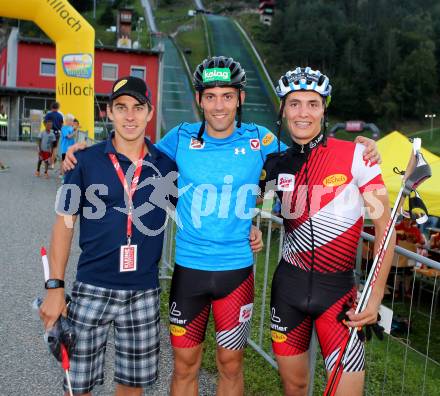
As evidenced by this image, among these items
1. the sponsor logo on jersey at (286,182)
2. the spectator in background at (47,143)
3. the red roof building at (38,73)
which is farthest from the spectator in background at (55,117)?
the red roof building at (38,73)

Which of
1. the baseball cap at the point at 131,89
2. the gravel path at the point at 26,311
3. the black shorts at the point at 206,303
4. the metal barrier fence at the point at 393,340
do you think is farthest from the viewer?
the gravel path at the point at 26,311

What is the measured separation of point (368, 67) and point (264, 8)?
26.4 metres

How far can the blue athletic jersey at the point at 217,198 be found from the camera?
3096 millimetres

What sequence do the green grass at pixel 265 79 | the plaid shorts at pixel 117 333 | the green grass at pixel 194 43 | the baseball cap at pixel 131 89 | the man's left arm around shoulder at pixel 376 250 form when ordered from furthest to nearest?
1. the green grass at pixel 194 43
2. the green grass at pixel 265 79
3. the baseball cap at pixel 131 89
4. the plaid shorts at pixel 117 333
5. the man's left arm around shoulder at pixel 376 250

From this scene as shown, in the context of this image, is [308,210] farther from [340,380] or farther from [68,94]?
[68,94]

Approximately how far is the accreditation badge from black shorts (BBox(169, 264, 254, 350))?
0.38 metres

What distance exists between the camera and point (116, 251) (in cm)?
285

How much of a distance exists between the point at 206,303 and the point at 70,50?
50.6ft

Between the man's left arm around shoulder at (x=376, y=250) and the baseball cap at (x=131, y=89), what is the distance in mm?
1359

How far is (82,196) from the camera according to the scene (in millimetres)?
2857

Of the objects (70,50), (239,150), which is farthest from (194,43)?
(239,150)

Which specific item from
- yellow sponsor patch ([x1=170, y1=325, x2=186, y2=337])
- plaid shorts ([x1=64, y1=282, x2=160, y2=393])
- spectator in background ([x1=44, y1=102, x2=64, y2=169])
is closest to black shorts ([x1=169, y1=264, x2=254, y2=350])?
yellow sponsor patch ([x1=170, y1=325, x2=186, y2=337])

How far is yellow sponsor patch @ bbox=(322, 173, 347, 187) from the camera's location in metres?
2.87

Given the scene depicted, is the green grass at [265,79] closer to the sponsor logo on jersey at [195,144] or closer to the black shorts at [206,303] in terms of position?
the sponsor logo on jersey at [195,144]
